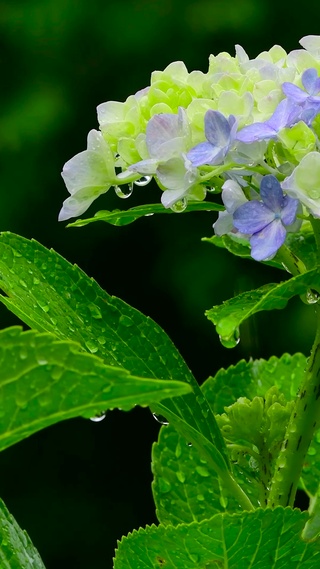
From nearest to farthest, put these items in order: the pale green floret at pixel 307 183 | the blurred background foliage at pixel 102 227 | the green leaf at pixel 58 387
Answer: the green leaf at pixel 58 387 < the pale green floret at pixel 307 183 < the blurred background foliage at pixel 102 227

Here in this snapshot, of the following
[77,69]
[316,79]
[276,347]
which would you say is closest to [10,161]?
[77,69]

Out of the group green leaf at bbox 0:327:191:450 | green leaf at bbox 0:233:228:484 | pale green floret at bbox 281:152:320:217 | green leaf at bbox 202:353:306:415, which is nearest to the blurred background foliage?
green leaf at bbox 202:353:306:415

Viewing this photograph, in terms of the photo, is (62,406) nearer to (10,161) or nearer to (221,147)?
(221,147)

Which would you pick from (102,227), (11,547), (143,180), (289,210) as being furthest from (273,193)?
(102,227)

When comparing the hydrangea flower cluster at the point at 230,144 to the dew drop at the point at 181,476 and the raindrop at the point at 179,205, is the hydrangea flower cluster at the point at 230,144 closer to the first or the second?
the raindrop at the point at 179,205

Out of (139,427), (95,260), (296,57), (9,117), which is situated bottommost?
(139,427)

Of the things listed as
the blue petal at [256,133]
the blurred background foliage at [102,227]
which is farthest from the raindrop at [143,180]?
the blurred background foliage at [102,227]
